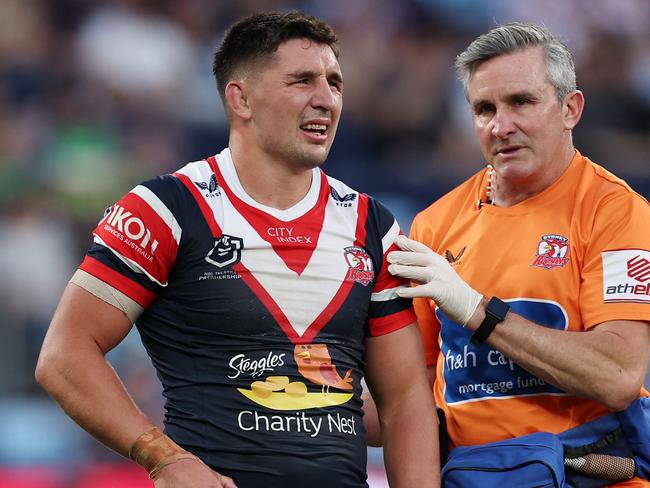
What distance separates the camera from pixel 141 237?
423 centimetres

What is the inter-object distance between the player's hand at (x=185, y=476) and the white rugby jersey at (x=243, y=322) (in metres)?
0.19

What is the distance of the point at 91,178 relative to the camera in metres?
9.63

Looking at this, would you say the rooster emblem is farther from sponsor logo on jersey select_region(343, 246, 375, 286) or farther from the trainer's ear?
the trainer's ear

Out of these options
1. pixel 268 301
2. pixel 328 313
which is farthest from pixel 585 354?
pixel 268 301

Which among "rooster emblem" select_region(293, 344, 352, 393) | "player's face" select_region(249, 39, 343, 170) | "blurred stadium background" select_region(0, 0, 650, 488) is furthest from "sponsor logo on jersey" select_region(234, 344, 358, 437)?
"blurred stadium background" select_region(0, 0, 650, 488)

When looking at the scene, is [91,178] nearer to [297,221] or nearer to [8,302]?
[8,302]

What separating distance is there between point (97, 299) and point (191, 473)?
68 centimetres

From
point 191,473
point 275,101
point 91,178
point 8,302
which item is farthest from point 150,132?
point 191,473

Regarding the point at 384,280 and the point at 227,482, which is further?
the point at 384,280

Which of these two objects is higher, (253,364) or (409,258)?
(409,258)

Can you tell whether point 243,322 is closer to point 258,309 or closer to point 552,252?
point 258,309

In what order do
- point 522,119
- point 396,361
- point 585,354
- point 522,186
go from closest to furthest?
point 585,354 → point 396,361 → point 522,119 → point 522,186

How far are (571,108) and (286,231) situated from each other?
1349 mm

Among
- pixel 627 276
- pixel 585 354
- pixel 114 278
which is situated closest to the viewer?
pixel 114 278
